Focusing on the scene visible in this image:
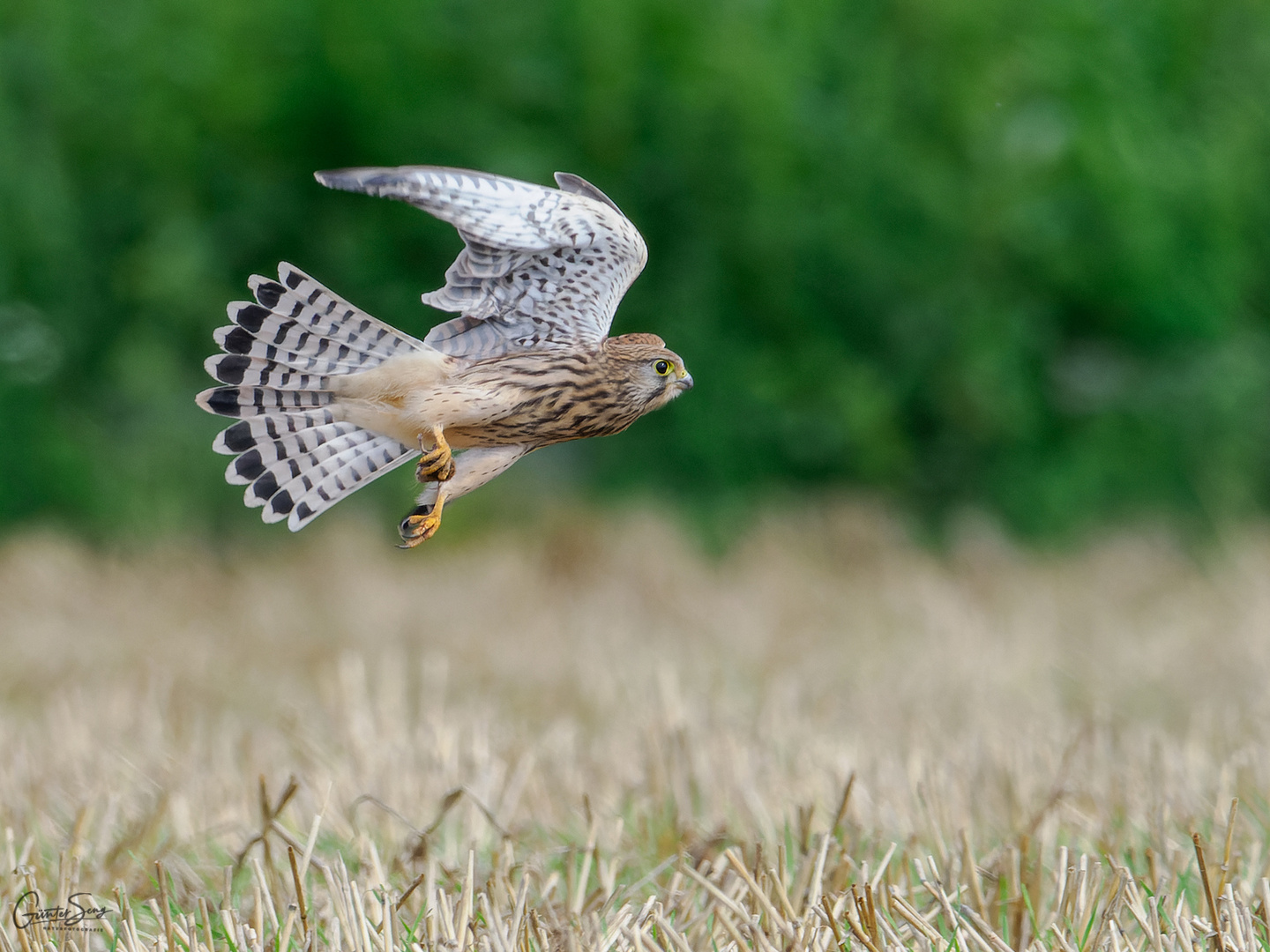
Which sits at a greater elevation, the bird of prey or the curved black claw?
the bird of prey

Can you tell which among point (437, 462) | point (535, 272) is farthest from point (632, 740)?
point (437, 462)

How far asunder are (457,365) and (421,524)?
245 mm

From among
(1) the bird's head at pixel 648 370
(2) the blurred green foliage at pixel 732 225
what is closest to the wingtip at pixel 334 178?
(1) the bird's head at pixel 648 370

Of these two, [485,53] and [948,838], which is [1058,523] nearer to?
[485,53]

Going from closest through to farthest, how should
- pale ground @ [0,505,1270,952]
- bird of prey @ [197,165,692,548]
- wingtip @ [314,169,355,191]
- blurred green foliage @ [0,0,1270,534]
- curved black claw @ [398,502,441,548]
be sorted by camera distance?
wingtip @ [314,169,355,191] < curved black claw @ [398,502,441,548] < bird of prey @ [197,165,692,548] < pale ground @ [0,505,1270,952] < blurred green foliage @ [0,0,1270,534]

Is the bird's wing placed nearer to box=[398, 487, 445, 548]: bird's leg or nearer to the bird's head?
the bird's head

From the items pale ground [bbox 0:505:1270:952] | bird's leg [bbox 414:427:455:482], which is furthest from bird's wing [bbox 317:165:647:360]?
pale ground [bbox 0:505:1270:952]

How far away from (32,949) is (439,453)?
5.71 ft

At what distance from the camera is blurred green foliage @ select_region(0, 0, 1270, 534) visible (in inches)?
367

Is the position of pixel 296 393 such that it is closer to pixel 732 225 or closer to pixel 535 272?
pixel 535 272

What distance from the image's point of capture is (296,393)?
4.94ft

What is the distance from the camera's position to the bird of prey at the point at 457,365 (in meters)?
1.41

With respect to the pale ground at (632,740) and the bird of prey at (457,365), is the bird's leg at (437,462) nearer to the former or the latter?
the bird of prey at (457,365)

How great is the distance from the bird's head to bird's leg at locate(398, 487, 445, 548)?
23 centimetres
